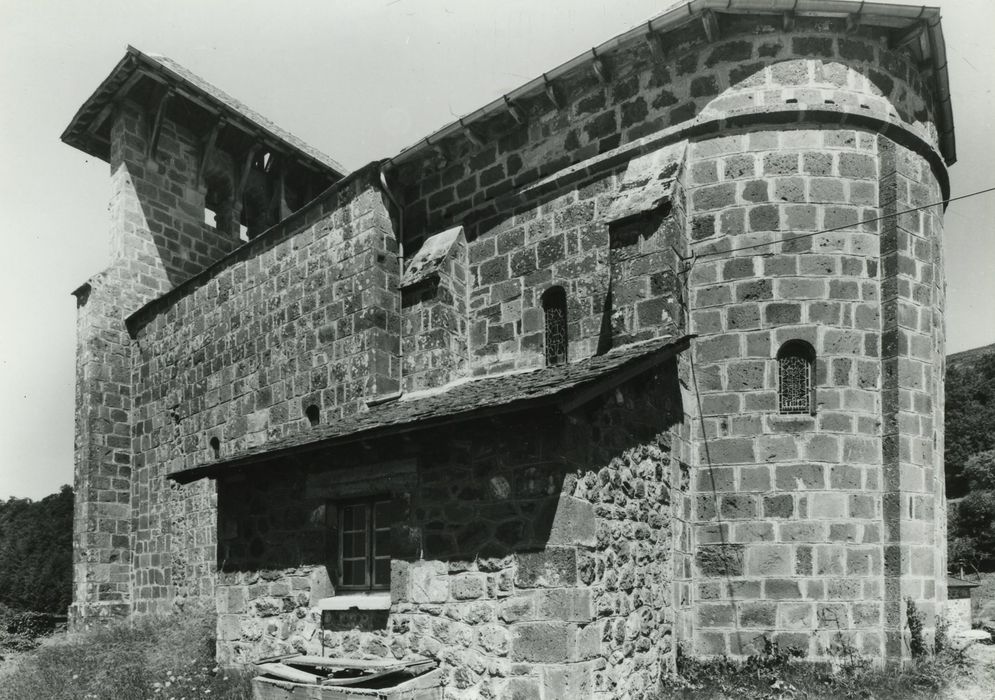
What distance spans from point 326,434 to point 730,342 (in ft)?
15.0

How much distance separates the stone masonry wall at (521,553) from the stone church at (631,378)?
0.03 metres

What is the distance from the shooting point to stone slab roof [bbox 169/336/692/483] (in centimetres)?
690

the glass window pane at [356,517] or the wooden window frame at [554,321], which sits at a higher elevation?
the wooden window frame at [554,321]

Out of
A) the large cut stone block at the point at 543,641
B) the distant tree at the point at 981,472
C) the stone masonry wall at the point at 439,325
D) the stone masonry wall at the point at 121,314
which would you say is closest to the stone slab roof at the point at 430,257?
the stone masonry wall at the point at 439,325

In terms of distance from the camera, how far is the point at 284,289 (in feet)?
46.6

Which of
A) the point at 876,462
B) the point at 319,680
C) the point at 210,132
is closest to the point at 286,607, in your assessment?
the point at 319,680

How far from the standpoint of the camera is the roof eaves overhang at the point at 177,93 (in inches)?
687

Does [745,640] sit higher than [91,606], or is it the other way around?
[745,640]

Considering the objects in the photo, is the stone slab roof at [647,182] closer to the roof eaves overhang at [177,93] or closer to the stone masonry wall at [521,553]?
the stone masonry wall at [521,553]

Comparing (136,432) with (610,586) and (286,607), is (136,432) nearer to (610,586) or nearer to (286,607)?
(286,607)

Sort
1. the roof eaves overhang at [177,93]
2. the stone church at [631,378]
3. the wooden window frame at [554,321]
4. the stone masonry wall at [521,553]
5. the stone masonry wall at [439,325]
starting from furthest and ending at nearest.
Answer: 1. the roof eaves overhang at [177,93]
2. the stone masonry wall at [439,325]
3. the wooden window frame at [554,321]
4. the stone church at [631,378]
5. the stone masonry wall at [521,553]

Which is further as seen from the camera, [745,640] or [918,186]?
[918,186]

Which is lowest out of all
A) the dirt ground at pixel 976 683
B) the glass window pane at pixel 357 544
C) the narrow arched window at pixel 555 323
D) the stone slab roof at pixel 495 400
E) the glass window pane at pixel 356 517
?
the dirt ground at pixel 976 683

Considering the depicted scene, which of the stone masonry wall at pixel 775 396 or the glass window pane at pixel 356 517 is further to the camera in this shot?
the glass window pane at pixel 356 517
